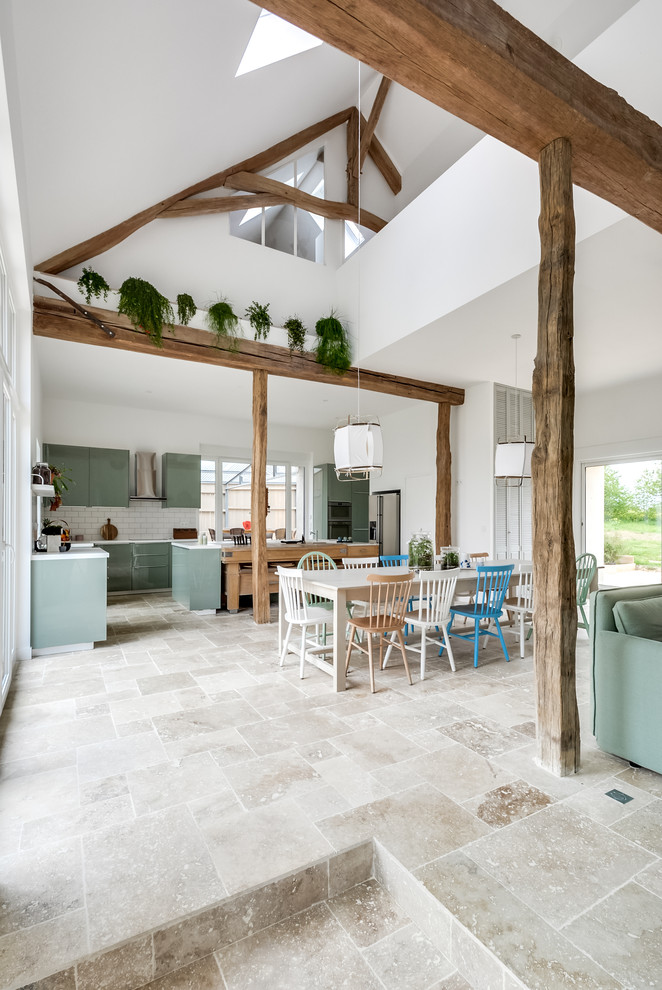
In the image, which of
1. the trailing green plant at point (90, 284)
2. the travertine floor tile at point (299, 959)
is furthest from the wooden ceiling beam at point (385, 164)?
the travertine floor tile at point (299, 959)

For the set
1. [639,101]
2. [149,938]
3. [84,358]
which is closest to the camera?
[149,938]

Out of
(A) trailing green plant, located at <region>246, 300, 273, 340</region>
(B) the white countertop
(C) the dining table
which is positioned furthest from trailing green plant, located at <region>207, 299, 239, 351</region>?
(C) the dining table

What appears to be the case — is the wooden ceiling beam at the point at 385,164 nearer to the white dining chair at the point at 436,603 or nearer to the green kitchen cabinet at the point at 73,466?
the green kitchen cabinet at the point at 73,466

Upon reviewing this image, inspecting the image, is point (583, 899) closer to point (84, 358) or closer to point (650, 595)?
point (650, 595)

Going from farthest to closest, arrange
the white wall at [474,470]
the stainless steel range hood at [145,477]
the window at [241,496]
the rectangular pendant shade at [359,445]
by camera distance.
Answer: the window at [241,496] < the stainless steel range hood at [145,477] < the white wall at [474,470] < the rectangular pendant shade at [359,445]

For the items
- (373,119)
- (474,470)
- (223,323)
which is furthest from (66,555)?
(373,119)

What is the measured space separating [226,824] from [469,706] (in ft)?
5.89

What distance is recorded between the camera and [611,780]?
2.35 meters

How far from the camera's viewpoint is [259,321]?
5.86 m

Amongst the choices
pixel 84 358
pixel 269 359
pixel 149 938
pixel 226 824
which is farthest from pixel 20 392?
pixel 149 938

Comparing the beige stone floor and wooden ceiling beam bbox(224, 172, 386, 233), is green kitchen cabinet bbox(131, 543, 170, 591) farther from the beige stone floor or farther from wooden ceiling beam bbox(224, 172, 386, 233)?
wooden ceiling beam bbox(224, 172, 386, 233)

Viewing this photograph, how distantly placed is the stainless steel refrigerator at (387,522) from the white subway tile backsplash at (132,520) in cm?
324

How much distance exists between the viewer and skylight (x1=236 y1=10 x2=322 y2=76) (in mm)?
4250

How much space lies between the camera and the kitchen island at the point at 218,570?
241 inches
